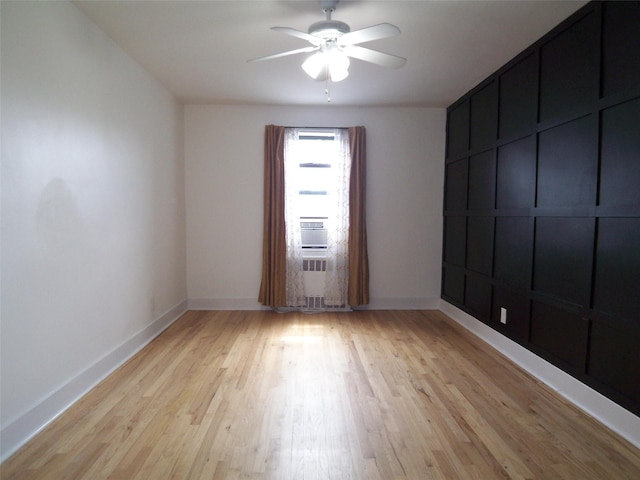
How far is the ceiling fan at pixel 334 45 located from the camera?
6.64 feet

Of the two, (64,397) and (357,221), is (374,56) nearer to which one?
(357,221)

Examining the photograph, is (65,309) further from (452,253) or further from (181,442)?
(452,253)

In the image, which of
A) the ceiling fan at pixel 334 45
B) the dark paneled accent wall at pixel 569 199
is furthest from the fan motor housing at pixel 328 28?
the dark paneled accent wall at pixel 569 199

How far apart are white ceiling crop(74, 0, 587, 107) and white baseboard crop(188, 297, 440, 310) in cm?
246

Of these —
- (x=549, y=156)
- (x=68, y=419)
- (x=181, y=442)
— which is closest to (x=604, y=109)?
(x=549, y=156)

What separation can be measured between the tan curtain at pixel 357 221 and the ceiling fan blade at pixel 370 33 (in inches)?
80.1

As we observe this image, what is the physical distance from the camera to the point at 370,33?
80.4 inches

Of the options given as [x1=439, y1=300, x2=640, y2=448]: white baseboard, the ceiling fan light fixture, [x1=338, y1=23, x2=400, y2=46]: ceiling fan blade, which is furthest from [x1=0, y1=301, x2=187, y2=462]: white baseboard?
[x1=439, y1=300, x2=640, y2=448]: white baseboard

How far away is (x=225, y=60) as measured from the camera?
2.91 m

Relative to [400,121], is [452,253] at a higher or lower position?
lower

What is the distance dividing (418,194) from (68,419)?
398 cm

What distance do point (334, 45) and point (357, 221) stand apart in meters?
2.28

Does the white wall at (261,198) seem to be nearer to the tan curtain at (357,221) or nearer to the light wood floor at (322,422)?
the tan curtain at (357,221)

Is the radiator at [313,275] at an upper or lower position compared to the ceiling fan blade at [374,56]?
lower
